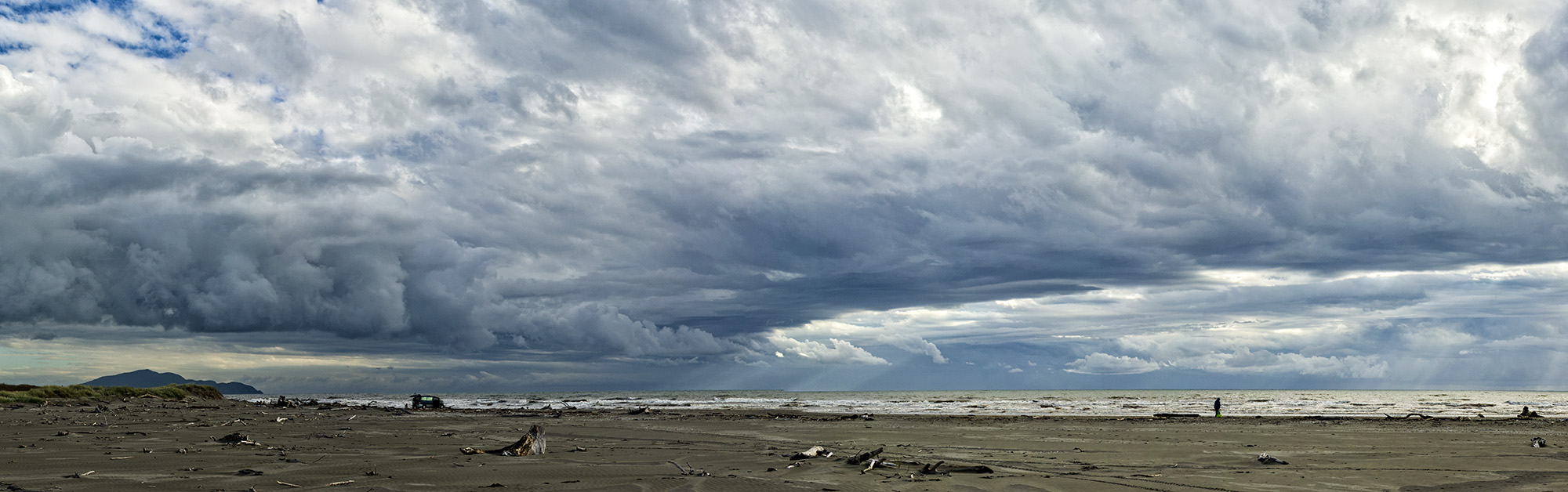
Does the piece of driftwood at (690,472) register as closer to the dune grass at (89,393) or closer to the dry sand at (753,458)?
the dry sand at (753,458)

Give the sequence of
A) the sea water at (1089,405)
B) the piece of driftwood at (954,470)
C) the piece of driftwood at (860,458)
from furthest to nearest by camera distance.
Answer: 1. the sea water at (1089,405)
2. the piece of driftwood at (860,458)
3. the piece of driftwood at (954,470)

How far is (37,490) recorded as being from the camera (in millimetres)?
11547

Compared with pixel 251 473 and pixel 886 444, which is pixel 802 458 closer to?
pixel 886 444

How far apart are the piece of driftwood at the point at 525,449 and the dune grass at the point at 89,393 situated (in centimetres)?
5595

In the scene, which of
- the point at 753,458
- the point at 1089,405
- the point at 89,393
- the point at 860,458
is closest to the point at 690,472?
the point at 753,458

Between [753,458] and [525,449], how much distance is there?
209 inches

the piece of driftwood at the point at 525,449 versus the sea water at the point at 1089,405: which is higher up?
the piece of driftwood at the point at 525,449

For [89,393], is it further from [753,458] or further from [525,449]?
[753,458]

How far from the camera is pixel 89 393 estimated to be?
67438mm

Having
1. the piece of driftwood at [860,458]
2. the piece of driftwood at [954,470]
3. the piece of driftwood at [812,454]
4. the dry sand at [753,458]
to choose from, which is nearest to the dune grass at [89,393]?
the dry sand at [753,458]

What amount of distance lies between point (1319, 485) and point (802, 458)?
9.89 m

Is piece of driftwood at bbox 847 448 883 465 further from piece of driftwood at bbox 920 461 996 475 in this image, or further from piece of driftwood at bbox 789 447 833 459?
piece of driftwood at bbox 920 461 996 475

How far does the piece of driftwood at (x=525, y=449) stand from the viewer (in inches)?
726

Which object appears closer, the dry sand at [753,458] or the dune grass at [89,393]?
the dry sand at [753,458]
